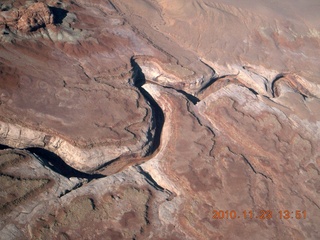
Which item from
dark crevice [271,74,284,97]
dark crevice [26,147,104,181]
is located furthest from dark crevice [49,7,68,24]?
dark crevice [271,74,284,97]

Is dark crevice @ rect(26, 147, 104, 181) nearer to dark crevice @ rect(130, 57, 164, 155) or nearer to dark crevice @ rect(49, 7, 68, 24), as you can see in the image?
dark crevice @ rect(130, 57, 164, 155)

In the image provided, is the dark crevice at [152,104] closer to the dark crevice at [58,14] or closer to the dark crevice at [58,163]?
the dark crevice at [58,163]

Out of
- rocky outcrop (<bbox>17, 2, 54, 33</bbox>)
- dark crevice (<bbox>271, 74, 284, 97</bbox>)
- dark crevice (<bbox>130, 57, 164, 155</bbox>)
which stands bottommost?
dark crevice (<bbox>130, 57, 164, 155</bbox>)

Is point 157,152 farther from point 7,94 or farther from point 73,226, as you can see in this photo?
point 7,94

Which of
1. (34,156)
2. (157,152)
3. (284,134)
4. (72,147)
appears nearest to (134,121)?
(157,152)

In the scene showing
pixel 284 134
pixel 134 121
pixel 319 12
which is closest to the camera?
pixel 134 121
